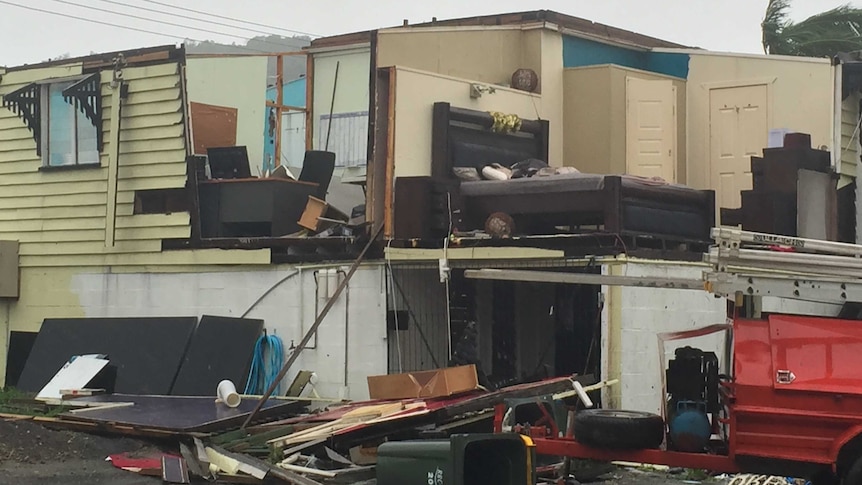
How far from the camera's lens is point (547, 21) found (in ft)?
61.1

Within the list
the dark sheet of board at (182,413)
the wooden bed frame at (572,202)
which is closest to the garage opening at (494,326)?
the wooden bed frame at (572,202)

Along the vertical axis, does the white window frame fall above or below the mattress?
above

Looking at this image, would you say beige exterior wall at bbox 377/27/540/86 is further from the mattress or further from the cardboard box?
the cardboard box

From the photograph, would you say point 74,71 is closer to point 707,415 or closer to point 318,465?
point 318,465

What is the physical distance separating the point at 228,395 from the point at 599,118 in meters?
7.28

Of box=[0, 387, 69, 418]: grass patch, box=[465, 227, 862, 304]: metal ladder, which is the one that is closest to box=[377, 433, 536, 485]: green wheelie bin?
box=[465, 227, 862, 304]: metal ladder

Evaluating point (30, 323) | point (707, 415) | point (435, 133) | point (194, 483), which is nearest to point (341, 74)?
point (435, 133)

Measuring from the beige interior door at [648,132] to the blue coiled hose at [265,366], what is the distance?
5.91 m

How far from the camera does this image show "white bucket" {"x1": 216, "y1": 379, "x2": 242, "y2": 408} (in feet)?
47.6

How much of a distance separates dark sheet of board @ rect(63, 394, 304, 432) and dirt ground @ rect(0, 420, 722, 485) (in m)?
0.33

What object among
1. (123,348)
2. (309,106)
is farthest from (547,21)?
(123,348)

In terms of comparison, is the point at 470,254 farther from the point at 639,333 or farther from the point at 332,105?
the point at 332,105

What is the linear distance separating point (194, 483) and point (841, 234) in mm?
10048

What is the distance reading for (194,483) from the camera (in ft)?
38.5
